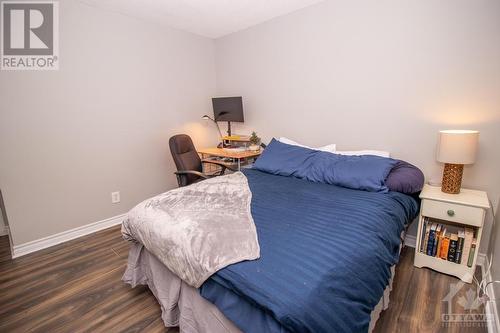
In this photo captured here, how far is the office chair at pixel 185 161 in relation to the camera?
2658 millimetres

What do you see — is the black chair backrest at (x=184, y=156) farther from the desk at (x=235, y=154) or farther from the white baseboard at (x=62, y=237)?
the white baseboard at (x=62, y=237)

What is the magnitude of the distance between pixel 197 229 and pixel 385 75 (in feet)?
7.10

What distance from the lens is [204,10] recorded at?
2.65 meters

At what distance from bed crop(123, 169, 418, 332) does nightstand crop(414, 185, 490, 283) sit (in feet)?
0.68

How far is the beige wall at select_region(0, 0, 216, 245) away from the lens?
224cm

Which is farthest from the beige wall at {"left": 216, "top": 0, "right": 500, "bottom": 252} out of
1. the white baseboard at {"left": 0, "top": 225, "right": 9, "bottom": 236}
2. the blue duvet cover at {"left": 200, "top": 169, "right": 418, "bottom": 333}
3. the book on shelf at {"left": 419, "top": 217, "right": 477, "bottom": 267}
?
the white baseboard at {"left": 0, "top": 225, "right": 9, "bottom": 236}

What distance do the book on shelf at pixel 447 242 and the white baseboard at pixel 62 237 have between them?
10.3 ft

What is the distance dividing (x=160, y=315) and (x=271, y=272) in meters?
→ 1.03

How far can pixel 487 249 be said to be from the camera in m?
1.96
